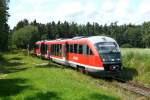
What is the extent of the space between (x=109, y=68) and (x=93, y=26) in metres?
150

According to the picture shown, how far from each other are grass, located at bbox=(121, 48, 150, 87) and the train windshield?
2212mm

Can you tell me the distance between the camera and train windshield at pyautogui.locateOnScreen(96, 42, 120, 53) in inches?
967

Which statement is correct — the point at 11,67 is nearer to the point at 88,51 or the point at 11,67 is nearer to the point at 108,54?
the point at 88,51

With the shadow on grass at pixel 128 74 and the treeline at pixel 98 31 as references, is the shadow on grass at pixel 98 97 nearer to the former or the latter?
the shadow on grass at pixel 128 74

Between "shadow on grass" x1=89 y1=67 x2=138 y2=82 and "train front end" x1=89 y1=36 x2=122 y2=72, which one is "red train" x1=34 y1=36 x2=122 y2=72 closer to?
"train front end" x1=89 y1=36 x2=122 y2=72

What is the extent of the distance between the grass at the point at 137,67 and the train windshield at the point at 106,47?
2.21 metres

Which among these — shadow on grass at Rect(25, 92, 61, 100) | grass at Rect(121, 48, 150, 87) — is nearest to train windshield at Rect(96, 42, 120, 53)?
grass at Rect(121, 48, 150, 87)

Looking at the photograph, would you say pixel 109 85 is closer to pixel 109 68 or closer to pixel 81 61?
pixel 109 68

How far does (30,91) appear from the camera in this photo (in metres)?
16.7

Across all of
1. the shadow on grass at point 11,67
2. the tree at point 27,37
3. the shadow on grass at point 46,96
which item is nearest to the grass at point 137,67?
the shadow on grass at point 46,96

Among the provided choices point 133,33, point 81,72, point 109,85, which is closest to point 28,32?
point 133,33

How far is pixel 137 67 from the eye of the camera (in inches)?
1059

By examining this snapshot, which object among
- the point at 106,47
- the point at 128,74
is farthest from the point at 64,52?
the point at 106,47

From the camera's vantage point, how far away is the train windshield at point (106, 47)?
24.6 meters
